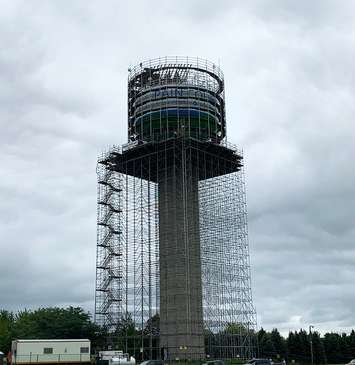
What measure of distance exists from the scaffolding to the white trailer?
7.34 metres

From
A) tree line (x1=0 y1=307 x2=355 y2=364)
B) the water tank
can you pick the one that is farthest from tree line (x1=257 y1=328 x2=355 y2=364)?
the water tank

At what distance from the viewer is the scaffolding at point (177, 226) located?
71894mm

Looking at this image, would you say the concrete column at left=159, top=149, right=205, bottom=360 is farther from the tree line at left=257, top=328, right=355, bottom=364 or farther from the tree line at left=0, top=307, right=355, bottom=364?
the tree line at left=257, top=328, right=355, bottom=364

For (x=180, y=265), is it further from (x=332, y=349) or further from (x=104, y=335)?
(x=332, y=349)

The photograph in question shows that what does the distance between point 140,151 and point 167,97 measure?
7.47 metres

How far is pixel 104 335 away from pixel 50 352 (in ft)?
38.5

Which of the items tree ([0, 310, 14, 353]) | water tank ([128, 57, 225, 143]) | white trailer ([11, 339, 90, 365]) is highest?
water tank ([128, 57, 225, 143])

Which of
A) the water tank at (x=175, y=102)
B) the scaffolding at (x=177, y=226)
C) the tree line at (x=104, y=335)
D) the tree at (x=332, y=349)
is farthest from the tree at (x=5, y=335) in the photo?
the tree at (x=332, y=349)

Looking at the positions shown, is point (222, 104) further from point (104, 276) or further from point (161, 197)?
point (104, 276)

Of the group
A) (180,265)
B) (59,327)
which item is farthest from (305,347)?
(59,327)

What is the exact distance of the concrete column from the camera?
70.2m

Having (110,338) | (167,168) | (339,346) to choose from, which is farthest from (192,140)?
(339,346)

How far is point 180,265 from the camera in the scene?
235 feet

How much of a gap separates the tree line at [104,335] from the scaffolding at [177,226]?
8.21ft
